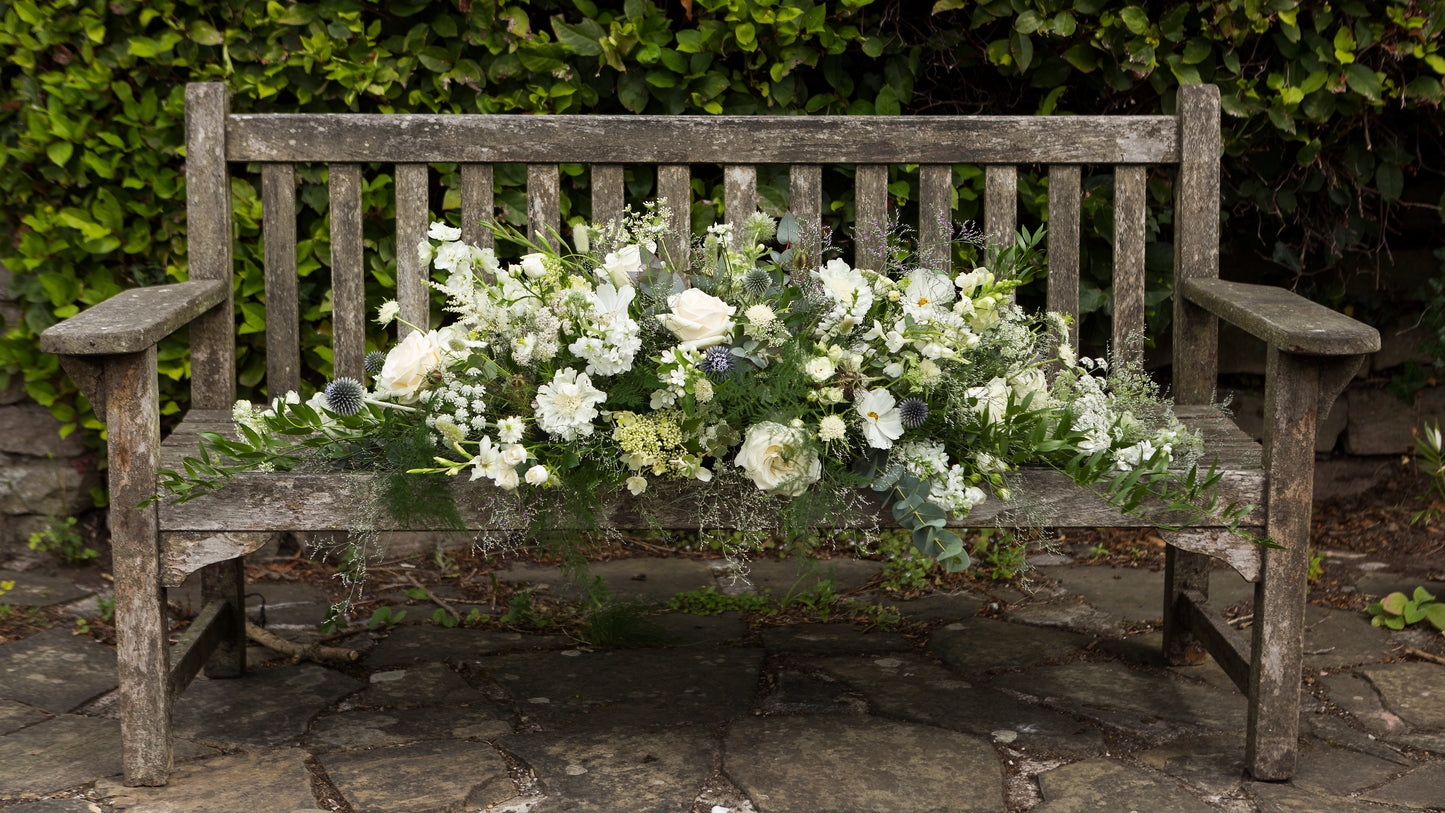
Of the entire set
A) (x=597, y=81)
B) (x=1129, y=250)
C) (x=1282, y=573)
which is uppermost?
(x=597, y=81)

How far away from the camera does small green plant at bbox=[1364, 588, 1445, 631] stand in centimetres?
266

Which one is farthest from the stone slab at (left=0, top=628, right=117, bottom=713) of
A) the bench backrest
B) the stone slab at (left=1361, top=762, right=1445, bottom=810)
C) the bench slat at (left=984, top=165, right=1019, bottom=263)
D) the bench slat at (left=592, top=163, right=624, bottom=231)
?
the stone slab at (left=1361, top=762, right=1445, bottom=810)

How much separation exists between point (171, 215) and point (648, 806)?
2.01m

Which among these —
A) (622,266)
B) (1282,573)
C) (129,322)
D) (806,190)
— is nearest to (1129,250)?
(806,190)

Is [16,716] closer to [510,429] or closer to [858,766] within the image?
[510,429]

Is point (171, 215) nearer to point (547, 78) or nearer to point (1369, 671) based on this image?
point (547, 78)

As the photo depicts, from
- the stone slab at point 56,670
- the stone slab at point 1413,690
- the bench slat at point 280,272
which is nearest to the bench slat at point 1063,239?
the stone slab at point 1413,690

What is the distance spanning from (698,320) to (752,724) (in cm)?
85

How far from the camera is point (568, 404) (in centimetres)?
167

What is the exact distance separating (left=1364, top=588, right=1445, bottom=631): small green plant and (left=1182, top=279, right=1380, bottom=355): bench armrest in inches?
37.9

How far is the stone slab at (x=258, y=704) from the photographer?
7.09ft

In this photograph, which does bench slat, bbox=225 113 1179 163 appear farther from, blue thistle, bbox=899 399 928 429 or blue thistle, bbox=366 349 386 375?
blue thistle, bbox=899 399 928 429

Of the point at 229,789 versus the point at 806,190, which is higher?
the point at 806,190

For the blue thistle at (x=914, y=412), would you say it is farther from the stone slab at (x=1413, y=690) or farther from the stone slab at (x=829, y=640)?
the stone slab at (x=1413, y=690)
